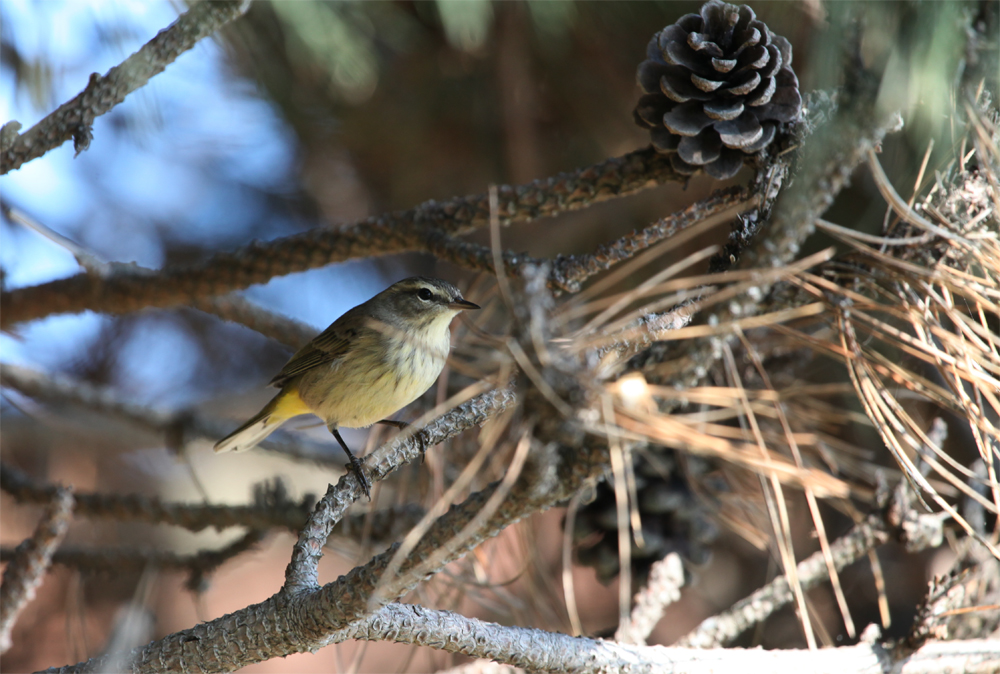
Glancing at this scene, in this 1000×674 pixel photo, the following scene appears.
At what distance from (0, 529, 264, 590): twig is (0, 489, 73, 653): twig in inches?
24.0

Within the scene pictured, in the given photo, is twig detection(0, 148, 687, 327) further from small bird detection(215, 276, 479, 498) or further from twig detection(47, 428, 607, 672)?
twig detection(47, 428, 607, 672)

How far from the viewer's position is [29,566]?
1.37 metres

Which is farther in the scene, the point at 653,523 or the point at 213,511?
the point at 213,511

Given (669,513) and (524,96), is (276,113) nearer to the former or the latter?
(524,96)

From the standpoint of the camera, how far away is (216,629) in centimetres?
108

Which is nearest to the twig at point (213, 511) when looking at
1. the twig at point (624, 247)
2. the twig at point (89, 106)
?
the twig at point (624, 247)

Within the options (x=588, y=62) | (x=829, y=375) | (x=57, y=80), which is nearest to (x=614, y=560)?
(x=829, y=375)

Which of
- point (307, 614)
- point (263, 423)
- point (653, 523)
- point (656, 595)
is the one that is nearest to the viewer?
point (307, 614)

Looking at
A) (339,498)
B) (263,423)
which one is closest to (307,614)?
(339,498)

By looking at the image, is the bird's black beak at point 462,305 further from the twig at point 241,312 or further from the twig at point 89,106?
the twig at point 89,106

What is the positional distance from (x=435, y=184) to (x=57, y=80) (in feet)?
4.15

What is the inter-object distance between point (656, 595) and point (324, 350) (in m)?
1.20

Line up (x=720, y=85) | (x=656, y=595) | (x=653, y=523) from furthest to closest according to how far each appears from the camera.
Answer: (x=653, y=523)
(x=656, y=595)
(x=720, y=85)

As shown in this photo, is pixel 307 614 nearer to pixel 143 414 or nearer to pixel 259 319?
pixel 259 319
